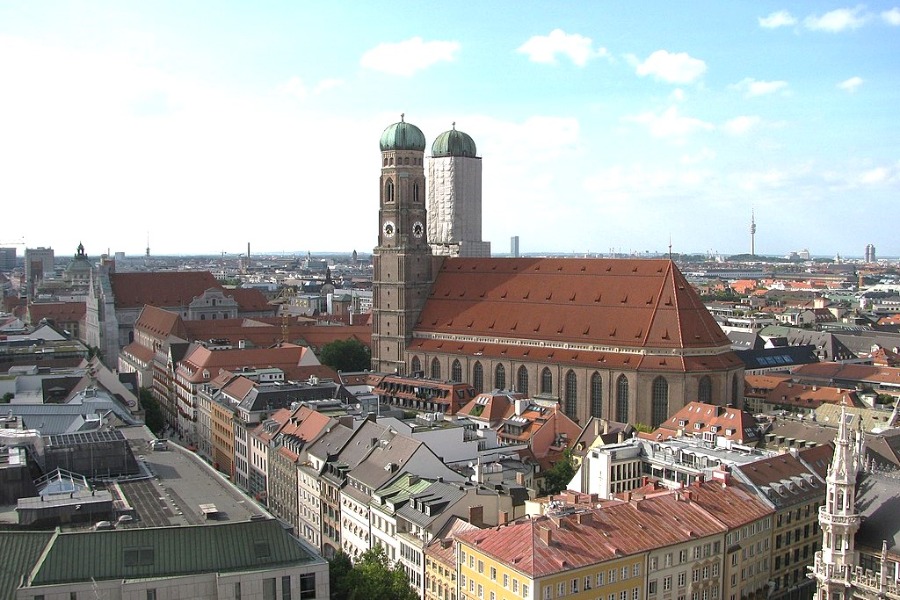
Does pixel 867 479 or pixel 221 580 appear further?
pixel 867 479

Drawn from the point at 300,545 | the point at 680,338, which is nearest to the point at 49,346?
the point at 680,338

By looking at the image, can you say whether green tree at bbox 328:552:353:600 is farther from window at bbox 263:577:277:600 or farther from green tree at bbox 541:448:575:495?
green tree at bbox 541:448:575:495

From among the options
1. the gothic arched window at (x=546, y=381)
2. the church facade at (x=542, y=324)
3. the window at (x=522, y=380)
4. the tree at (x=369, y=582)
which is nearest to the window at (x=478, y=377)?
the church facade at (x=542, y=324)

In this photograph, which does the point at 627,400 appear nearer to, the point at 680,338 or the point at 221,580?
the point at 680,338

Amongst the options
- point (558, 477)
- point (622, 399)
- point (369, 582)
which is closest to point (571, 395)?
point (622, 399)

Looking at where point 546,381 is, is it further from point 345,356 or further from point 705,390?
point 345,356

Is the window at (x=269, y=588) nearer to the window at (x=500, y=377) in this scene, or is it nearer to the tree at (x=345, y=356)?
the window at (x=500, y=377)
